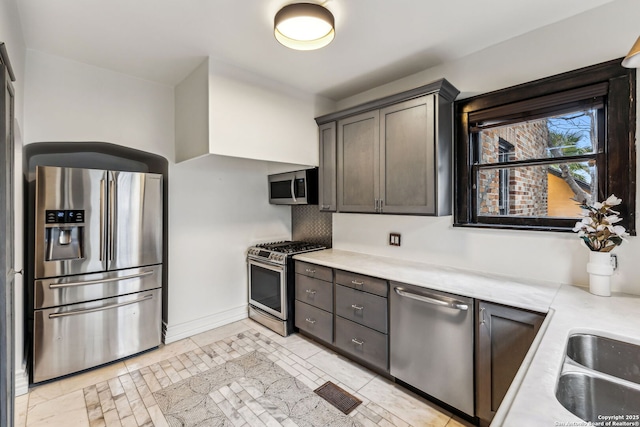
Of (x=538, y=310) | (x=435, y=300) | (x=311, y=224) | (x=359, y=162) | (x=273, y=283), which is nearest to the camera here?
(x=538, y=310)

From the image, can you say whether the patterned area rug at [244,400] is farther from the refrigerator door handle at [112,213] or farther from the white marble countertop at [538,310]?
the refrigerator door handle at [112,213]

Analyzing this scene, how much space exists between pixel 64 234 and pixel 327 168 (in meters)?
2.40

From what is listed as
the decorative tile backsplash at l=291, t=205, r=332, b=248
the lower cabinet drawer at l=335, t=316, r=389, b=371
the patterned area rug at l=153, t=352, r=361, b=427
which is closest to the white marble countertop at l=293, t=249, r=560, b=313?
the lower cabinet drawer at l=335, t=316, r=389, b=371

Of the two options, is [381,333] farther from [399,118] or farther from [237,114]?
[237,114]

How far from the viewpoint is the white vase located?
1667mm

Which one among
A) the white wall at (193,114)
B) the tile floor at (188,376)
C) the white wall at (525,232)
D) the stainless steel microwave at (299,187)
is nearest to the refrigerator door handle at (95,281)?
the tile floor at (188,376)

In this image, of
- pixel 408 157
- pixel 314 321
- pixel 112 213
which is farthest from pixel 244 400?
pixel 408 157

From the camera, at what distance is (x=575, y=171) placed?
1964 mm

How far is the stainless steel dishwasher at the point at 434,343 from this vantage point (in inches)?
72.1

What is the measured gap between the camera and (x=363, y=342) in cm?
241

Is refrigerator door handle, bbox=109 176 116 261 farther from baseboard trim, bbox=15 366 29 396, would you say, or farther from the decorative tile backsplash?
the decorative tile backsplash

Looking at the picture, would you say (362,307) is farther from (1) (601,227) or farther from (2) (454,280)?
(1) (601,227)

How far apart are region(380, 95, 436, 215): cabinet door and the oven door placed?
1365mm

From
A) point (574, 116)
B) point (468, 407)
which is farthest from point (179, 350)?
point (574, 116)
